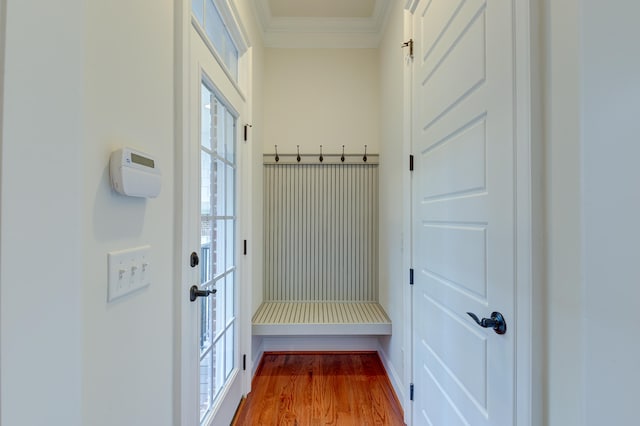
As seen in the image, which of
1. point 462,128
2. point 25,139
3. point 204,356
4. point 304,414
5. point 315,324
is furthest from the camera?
point 315,324

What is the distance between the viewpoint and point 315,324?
2.22 metres

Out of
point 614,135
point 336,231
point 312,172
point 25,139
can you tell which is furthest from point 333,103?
point 25,139

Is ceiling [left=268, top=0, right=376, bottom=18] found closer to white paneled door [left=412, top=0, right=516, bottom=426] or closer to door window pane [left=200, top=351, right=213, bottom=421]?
white paneled door [left=412, top=0, right=516, bottom=426]

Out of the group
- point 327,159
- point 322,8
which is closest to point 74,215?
point 327,159

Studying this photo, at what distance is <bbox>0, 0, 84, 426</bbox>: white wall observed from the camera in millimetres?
395

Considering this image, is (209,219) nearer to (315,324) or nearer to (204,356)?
(204,356)

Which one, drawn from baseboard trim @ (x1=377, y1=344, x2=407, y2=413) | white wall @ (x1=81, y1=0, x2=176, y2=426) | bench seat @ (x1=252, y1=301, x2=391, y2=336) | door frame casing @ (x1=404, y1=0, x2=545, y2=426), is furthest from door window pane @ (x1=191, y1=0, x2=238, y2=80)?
baseboard trim @ (x1=377, y1=344, x2=407, y2=413)

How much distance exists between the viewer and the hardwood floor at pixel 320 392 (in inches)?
70.9

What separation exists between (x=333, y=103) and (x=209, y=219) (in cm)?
184

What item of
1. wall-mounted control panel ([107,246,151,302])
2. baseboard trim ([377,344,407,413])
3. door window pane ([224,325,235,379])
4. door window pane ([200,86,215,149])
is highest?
door window pane ([200,86,215,149])

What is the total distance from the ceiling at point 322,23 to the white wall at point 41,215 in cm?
234

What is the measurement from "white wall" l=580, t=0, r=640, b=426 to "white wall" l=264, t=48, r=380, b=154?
2190mm

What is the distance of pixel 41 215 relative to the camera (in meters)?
0.44

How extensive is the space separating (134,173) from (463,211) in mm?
1082
